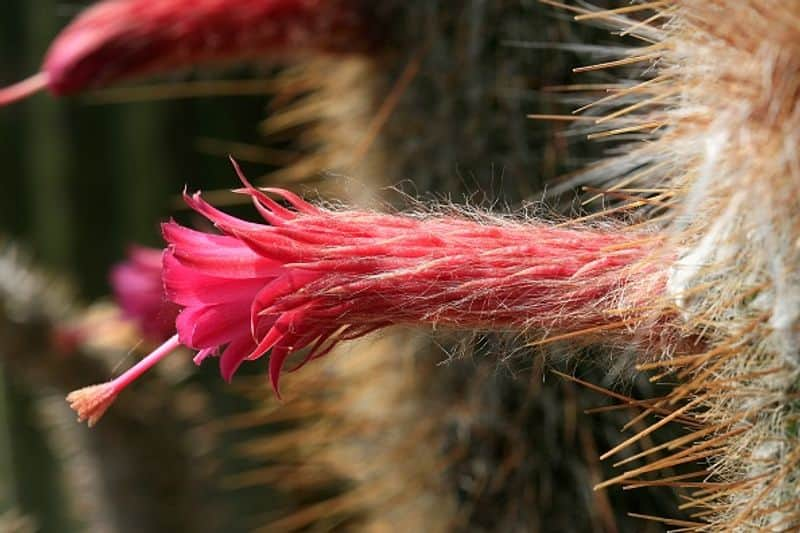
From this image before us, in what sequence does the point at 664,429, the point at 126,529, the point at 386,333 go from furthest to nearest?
the point at 126,529 → the point at 664,429 → the point at 386,333

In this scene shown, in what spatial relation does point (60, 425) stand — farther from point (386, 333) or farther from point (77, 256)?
point (386, 333)

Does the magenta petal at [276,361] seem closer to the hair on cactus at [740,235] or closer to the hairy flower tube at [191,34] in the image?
the hair on cactus at [740,235]

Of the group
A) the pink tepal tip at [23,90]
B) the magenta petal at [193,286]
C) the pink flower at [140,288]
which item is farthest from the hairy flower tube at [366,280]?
the pink flower at [140,288]

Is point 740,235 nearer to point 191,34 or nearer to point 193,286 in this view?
point 193,286

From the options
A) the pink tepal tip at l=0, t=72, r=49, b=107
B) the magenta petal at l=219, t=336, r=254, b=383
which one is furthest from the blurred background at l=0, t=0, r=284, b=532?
the magenta petal at l=219, t=336, r=254, b=383

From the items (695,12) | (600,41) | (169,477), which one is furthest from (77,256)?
(695,12)

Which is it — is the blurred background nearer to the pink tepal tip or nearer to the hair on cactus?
the pink tepal tip

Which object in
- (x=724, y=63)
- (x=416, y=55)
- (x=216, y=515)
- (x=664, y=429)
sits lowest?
(x=216, y=515)
